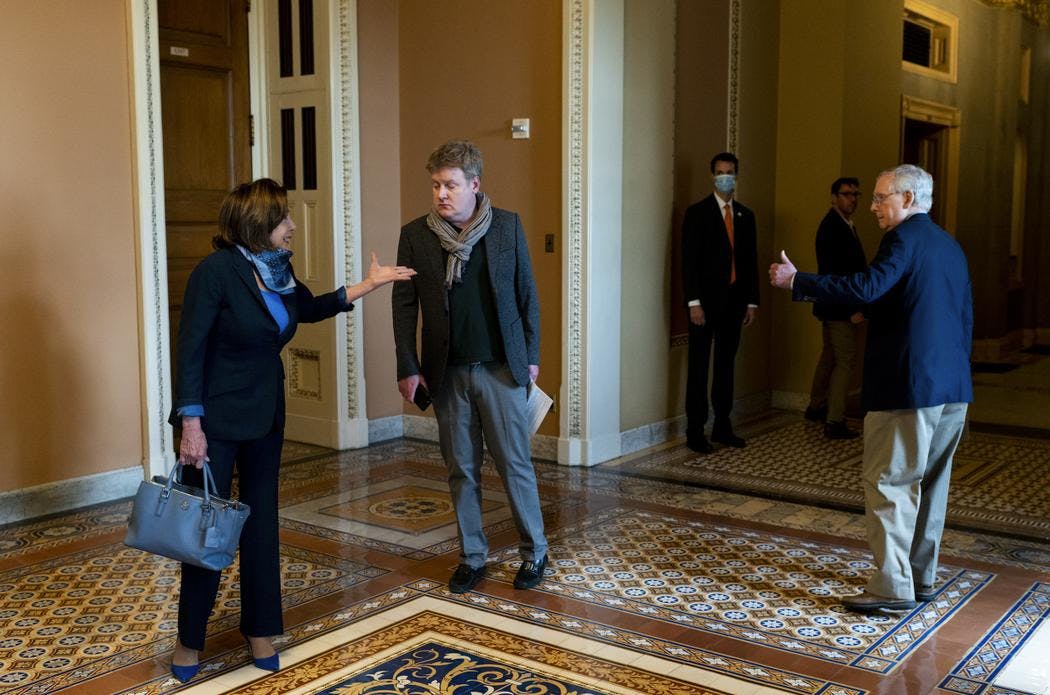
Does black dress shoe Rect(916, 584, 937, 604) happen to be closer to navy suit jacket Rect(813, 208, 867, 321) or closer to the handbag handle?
the handbag handle

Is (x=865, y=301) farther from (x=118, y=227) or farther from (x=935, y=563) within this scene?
(x=118, y=227)

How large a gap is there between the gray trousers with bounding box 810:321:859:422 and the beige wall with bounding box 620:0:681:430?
3.79ft

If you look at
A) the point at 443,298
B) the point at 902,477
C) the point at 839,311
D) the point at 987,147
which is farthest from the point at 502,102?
the point at 987,147

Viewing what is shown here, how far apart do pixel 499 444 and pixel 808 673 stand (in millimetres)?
1391

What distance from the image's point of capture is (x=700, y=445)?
6.86m

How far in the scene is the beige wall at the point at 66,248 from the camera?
202 inches

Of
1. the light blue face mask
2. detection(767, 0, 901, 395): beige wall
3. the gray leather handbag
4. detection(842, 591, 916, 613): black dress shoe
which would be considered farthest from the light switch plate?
the gray leather handbag

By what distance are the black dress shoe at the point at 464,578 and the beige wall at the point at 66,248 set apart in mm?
2261

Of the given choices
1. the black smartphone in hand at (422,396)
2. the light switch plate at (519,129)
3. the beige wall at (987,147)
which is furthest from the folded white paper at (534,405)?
the beige wall at (987,147)

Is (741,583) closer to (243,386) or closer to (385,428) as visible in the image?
(243,386)

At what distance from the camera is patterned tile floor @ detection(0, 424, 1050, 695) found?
3457 millimetres

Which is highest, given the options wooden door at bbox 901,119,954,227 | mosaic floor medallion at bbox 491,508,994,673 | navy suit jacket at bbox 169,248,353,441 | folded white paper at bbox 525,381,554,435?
wooden door at bbox 901,119,954,227

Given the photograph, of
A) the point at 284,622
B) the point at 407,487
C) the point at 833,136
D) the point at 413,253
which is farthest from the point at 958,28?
the point at 284,622

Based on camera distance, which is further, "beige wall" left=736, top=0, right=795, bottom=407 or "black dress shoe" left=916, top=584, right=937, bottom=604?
"beige wall" left=736, top=0, right=795, bottom=407
